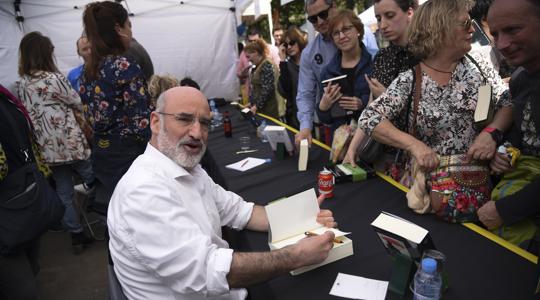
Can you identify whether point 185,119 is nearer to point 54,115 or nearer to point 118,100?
point 118,100

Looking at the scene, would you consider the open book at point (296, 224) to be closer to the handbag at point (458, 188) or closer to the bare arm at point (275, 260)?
the bare arm at point (275, 260)

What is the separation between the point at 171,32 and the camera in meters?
5.73

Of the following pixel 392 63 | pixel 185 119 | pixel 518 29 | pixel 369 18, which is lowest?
pixel 185 119

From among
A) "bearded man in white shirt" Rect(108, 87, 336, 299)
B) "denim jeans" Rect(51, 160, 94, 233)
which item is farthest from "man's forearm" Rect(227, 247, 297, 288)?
"denim jeans" Rect(51, 160, 94, 233)

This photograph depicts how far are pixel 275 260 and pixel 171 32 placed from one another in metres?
5.43

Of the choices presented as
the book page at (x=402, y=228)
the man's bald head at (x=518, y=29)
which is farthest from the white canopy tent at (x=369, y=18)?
the book page at (x=402, y=228)

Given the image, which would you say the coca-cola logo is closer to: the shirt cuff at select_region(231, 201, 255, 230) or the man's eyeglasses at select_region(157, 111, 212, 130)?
the shirt cuff at select_region(231, 201, 255, 230)

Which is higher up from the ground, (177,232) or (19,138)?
(19,138)

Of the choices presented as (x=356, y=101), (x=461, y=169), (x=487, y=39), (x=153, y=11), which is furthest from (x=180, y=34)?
(x=461, y=169)

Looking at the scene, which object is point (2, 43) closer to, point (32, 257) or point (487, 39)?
point (32, 257)

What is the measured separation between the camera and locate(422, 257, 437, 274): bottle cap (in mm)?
882

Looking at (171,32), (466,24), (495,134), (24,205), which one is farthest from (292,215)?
(171,32)

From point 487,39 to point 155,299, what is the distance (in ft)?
7.23

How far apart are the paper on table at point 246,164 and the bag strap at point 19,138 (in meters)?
1.19
